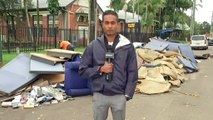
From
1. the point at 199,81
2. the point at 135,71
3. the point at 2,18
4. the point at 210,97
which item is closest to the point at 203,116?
the point at 210,97

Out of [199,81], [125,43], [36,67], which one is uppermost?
[125,43]

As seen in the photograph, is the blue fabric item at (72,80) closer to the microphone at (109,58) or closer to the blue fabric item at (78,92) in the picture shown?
the blue fabric item at (78,92)

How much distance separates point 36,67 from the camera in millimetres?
9250

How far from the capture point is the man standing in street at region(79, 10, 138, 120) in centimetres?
380

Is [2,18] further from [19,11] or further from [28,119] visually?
[28,119]

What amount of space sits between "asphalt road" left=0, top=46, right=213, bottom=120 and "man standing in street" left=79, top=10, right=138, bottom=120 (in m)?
3.06

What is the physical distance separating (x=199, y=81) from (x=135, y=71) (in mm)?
9209

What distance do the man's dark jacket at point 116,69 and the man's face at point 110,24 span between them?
13cm

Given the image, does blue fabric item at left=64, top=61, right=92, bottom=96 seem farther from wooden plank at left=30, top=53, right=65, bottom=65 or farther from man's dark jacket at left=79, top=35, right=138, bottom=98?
→ man's dark jacket at left=79, top=35, right=138, bottom=98

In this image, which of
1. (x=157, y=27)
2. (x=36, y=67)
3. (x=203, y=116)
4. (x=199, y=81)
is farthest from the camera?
(x=157, y=27)

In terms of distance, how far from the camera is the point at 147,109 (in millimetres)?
7797

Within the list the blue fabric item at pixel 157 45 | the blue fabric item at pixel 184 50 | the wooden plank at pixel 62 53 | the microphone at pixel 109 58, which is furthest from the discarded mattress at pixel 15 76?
the blue fabric item at pixel 184 50

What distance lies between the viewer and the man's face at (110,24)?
3.80 m

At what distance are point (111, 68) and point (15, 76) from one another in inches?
229
